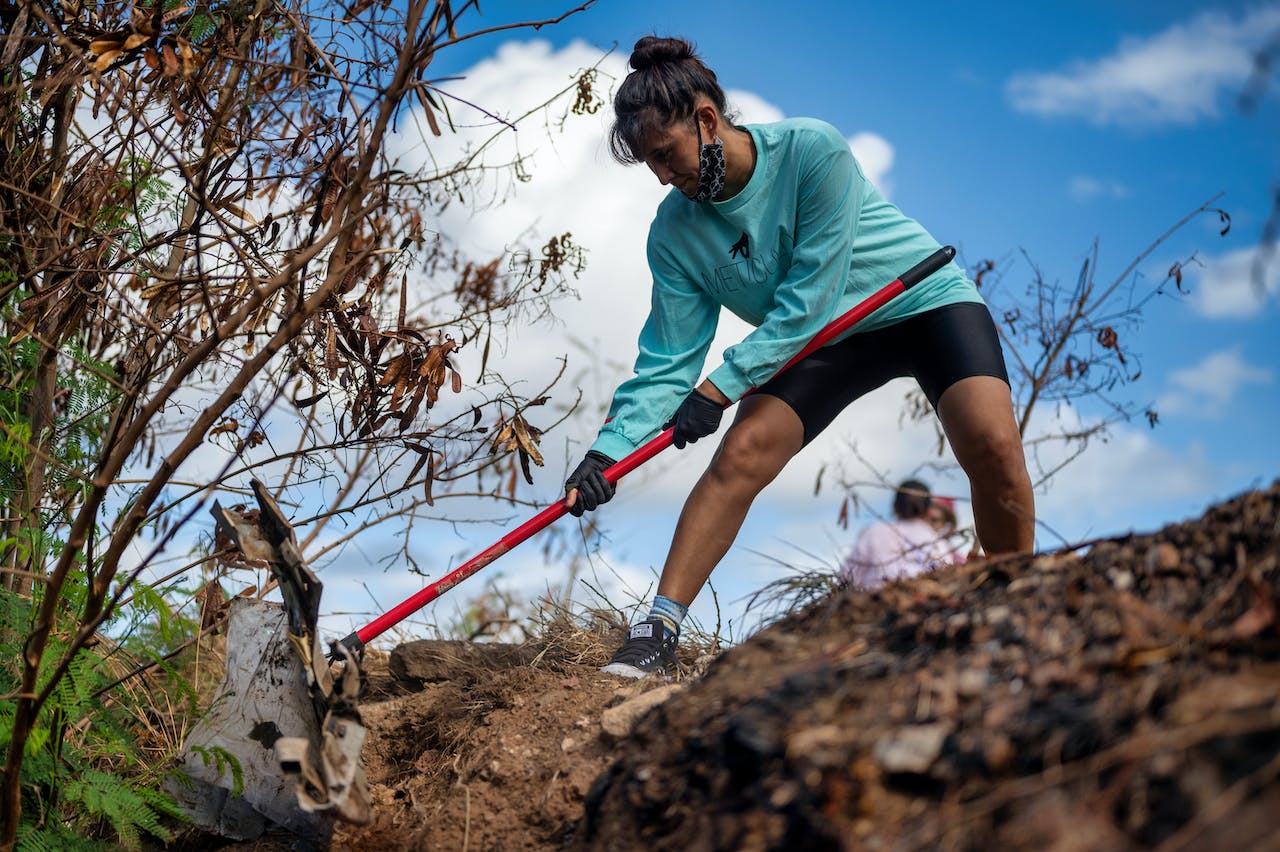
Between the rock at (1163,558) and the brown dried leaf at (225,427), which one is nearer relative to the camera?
the rock at (1163,558)

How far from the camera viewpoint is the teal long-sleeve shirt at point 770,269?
3.33 m

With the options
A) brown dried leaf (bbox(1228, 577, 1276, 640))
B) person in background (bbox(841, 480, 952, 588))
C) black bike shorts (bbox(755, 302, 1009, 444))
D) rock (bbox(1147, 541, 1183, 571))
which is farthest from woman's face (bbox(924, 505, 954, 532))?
brown dried leaf (bbox(1228, 577, 1276, 640))

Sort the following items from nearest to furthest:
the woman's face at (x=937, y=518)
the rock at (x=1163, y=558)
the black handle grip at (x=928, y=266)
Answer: the rock at (x=1163, y=558) → the black handle grip at (x=928, y=266) → the woman's face at (x=937, y=518)

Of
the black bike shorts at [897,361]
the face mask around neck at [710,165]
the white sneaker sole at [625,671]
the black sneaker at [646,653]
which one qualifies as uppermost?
the face mask around neck at [710,165]

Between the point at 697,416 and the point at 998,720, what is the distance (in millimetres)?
1969

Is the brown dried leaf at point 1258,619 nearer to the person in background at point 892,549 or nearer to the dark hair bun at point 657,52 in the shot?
the person in background at point 892,549

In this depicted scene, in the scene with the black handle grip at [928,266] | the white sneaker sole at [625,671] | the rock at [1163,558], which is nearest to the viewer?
the rock at [1163,558]

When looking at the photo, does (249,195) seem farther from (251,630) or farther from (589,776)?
(589,776)

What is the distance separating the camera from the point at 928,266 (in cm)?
345

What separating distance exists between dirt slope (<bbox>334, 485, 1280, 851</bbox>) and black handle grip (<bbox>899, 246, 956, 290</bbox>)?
1417 mm

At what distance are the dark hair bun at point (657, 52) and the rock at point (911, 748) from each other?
2.46 meters

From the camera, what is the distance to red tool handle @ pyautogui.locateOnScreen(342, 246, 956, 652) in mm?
3225

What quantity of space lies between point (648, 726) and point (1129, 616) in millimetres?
914

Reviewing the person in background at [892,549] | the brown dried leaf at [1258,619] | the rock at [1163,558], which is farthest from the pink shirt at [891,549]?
the brown dried leaf at [1258,619]
